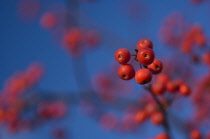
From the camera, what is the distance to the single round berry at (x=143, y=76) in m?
2.85

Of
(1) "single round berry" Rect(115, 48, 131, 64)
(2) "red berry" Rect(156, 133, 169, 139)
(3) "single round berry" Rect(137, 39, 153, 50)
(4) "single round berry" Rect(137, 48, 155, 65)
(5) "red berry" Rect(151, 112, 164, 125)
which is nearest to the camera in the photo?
(4) "single round berry" Rect(137, 48, 155, 65)

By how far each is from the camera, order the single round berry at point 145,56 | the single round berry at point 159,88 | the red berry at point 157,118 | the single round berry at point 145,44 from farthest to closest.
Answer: the single round berry at point 159,88 → the red berry at point 157,118 → the single round berry at point 145,44 → the single round berry at point 145,56

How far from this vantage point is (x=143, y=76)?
2.85 meters

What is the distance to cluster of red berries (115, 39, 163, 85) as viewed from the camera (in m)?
2.84

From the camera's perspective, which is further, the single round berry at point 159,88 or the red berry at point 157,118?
the single round berry at point 159,88

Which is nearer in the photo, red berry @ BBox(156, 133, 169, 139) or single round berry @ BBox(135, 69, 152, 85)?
single round berry @ BBox(135, 69, 152, 85)

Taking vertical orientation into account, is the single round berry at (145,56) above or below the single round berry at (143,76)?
above

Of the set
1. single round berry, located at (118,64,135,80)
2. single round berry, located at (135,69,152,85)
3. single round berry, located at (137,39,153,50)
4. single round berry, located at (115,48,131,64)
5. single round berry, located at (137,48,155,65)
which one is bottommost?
single round berry, located at (135,69,152,85)

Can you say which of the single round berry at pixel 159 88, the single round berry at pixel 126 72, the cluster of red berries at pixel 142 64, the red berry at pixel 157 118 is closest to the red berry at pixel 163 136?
the red berry at pixel 157 118

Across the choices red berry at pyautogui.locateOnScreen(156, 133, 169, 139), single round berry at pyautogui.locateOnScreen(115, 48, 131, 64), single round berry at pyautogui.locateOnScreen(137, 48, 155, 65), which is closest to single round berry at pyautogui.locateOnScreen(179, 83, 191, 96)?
red berry at pyautogui.locateOnScreen(156, 133, 169, 139)

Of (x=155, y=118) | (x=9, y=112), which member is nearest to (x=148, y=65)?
(x=155, y=118)

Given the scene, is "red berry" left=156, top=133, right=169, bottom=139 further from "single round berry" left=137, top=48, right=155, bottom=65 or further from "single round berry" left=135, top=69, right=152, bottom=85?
"single round berry" left=137, top=48, right=155, bottom=65

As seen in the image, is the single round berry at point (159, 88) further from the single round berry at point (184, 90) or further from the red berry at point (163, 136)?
the red berry at point (163, 136)

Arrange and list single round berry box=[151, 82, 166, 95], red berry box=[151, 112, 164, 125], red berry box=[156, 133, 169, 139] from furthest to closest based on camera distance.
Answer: single round berry box=[151, 82, 166, 95] < red berry box=[151, 112, 164, 125] < red berry box=[156, 133, 169, 139]
